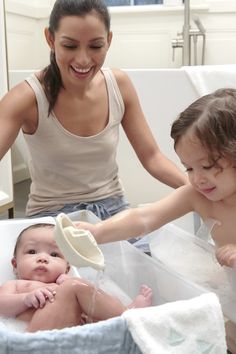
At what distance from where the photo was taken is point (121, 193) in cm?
135

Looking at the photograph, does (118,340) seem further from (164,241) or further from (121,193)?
(121,193)

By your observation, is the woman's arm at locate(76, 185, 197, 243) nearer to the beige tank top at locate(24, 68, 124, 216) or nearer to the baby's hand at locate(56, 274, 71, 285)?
the baby's hand at locate(56, 274, 71, 285)

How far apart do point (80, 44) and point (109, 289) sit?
1.81 feet

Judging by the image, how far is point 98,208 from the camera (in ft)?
4.13

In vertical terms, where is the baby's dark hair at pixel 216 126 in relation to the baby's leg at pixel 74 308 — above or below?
above

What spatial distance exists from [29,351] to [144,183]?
1.47m

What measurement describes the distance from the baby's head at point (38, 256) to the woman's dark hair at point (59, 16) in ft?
1.04

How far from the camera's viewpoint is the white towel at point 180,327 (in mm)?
640

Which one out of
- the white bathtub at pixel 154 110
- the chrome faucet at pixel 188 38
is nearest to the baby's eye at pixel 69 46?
the white bathtub at pixel 154 110

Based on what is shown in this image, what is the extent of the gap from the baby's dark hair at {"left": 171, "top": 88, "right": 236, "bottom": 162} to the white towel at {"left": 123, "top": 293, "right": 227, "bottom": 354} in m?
0.31

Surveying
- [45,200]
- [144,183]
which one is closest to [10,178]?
[144,183]

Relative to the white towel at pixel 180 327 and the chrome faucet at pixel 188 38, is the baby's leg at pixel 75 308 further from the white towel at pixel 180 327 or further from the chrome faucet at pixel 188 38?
the chrome faucet at pixel 188 38

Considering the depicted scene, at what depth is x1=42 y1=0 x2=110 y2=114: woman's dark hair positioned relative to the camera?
44.4 inches

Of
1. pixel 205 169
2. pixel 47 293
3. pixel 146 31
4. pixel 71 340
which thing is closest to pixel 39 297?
pixel 47 293
